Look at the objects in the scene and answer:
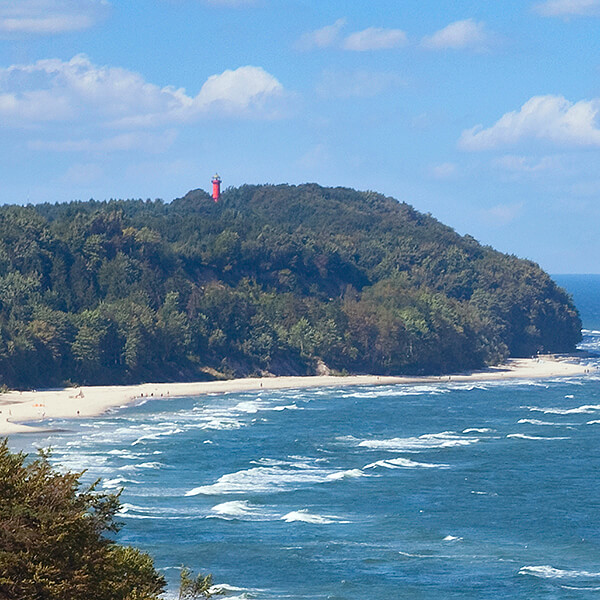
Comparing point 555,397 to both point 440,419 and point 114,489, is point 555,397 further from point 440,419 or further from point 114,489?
point 114,489

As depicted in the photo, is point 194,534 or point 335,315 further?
point 335,315

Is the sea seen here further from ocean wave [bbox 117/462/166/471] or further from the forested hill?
the forested hill

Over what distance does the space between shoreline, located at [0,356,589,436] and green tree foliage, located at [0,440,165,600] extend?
241 ft

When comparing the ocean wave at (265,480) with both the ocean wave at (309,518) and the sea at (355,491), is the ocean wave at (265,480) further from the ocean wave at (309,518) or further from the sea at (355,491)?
the ocean wave at (309,518)

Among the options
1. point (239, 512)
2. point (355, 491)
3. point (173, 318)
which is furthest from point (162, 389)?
point (239, 512)

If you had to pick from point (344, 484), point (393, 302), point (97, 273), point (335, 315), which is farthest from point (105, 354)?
point (344, 484)

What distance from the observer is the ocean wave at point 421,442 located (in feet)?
364

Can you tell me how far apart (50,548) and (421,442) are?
79679 millimetres

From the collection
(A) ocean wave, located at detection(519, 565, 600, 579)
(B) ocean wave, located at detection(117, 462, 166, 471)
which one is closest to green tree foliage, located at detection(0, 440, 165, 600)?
(A) ocean wave, located at detection(519, 565, 600, 579)

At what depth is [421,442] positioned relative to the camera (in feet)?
376

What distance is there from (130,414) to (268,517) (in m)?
50.1

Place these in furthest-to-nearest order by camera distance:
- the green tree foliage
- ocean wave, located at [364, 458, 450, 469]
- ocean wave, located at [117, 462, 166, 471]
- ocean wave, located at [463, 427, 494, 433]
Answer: ocean wave, located at [463, 427, 494, 433], ocean wave, located at [364, 458, 450, 469], ocean wave, located at [117, 462, 166, 471], the green tree foliage

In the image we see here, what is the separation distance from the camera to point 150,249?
Result: 185375 mm

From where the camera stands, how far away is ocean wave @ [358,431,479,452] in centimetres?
11106
